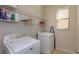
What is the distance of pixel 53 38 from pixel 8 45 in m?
0.83

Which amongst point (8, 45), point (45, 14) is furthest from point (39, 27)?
point (8, 45)

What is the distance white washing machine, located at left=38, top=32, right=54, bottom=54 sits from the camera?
5.33ft

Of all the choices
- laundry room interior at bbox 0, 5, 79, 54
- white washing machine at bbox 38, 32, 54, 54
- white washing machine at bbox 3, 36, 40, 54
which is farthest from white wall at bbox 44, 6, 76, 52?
white washing machine at bbox 3, 36, 40, 54

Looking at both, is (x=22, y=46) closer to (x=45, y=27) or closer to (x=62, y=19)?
(x=45, y=27)

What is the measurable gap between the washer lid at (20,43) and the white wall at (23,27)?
15 cm

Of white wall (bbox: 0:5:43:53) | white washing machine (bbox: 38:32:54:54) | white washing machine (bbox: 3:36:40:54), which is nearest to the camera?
white washing machine (bbox: 3:36:40:54)

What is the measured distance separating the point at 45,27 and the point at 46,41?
0.28 meters

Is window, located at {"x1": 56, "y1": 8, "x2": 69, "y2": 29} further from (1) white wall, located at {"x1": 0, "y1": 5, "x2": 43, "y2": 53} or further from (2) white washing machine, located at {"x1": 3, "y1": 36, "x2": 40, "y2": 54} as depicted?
(2) white washing machine, located at {"x1": 3, "y1": 36, "x2": 40, "y2": 54}

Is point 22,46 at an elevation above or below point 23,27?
below

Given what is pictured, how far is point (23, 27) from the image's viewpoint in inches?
66.1

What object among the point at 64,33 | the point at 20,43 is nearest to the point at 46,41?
the point at 64,33

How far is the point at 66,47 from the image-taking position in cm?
171

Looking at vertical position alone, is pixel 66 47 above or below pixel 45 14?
below
